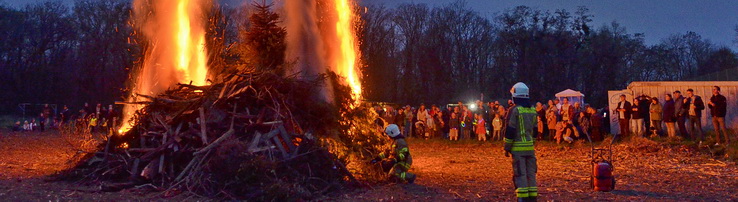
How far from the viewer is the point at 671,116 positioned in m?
17.3

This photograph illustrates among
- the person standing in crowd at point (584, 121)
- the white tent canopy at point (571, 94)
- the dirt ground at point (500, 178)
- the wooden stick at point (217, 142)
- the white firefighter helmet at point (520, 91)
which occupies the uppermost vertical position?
the white tent canopy at point (571, 94)

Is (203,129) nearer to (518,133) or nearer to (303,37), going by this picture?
(303,37)

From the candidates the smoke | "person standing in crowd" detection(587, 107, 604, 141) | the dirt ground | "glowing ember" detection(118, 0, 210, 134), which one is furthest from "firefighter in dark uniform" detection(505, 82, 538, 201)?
"person standing in crowd" detection(587, 107, 604, 141)

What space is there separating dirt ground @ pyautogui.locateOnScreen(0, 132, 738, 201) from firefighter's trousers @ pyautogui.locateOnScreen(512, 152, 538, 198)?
48.8 inches

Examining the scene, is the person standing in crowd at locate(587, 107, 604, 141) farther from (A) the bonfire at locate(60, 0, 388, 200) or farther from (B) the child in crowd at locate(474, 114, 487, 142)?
(A) the bonfire at locate(60, 0, 388, 200)

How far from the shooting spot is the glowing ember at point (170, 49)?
16.5m

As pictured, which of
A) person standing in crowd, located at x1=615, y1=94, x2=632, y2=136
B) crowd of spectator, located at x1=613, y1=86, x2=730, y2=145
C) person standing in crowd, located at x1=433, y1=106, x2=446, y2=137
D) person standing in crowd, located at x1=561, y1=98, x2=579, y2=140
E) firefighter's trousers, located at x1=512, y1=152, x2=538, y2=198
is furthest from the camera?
person standing in crowd, located at x1=433, y1=106, x2=446, y2=137

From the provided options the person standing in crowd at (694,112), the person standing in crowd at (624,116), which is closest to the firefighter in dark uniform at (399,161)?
the person standing in crowd at (694,112)

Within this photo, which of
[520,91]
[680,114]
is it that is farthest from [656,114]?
[520,91]

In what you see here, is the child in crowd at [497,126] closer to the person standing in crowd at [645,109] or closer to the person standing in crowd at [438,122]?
the person standing in crowd at [438,122]

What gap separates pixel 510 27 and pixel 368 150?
3484cm

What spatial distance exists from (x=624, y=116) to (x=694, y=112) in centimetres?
209

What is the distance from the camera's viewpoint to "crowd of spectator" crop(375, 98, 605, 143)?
1902 cm

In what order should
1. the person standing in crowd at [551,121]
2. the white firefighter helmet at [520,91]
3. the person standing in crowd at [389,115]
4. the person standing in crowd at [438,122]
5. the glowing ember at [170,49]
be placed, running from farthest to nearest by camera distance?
1. the person standing in crowd at [438,122]
2. the person standing in crowd at [389,115]
3. the person standing in crowd at [551,121]
4. the glowing ember at [170,49]
5. the white firefighter helmet at [520,91]
